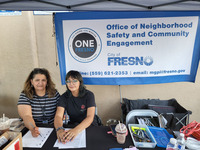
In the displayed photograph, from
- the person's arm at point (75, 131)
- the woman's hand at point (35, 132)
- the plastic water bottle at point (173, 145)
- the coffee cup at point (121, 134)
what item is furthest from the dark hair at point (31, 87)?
the plastic water bottle at point (173, 145)

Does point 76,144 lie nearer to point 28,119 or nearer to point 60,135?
point 60,135

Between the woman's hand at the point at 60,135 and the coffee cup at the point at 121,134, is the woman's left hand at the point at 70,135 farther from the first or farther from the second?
the coffee cup at the point at 121,134

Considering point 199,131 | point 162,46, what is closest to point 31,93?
point 199,131

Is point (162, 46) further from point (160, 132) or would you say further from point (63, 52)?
point (63, 52)

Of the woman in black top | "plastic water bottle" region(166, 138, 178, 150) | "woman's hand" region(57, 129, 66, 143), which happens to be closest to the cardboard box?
"woman's hand" region(57, 129, 66, 143)

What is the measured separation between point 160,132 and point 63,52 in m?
1.65

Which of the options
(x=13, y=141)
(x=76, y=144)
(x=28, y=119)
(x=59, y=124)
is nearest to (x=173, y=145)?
(x=76, y=144)

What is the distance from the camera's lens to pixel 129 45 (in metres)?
2.04

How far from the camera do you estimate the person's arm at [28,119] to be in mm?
1174

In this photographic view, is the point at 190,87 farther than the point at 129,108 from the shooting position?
Yes

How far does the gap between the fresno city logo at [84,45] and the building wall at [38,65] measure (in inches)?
17.6

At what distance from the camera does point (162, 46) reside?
2.03m

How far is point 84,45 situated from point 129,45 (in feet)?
2.22

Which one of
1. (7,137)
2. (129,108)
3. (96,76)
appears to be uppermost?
(96,76)
